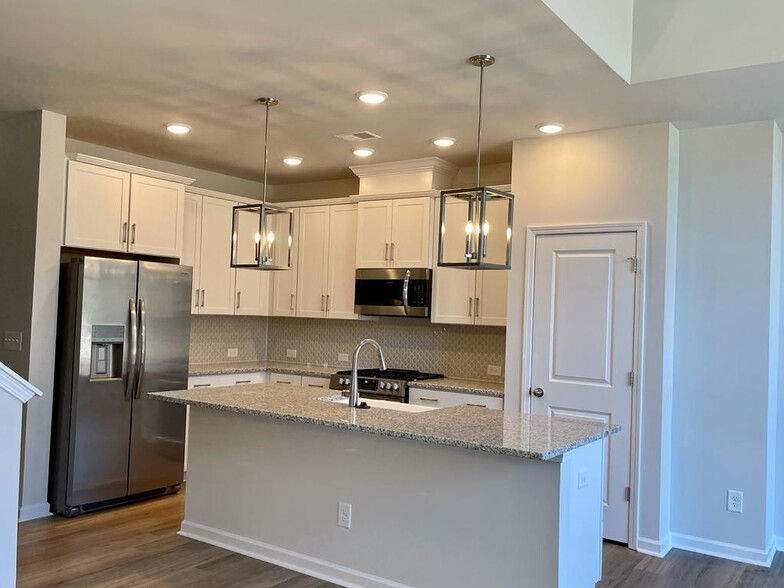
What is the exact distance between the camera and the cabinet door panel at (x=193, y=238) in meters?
5.91

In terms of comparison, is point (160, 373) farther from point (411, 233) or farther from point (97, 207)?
point (411, 233)

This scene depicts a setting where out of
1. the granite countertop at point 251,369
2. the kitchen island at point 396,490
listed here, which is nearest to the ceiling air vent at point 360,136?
the kitchen island at point 396,490

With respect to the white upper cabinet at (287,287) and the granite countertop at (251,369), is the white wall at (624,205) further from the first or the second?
the white upper cabinet at (287,287)

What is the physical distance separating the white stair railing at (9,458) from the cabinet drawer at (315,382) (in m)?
3.29

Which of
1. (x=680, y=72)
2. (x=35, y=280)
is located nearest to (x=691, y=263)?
(x=680, y=72)

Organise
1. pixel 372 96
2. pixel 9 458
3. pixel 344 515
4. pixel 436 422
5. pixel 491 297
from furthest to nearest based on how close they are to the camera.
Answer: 1. pixel 491 297
2. pixel 372 96
3. pixel 344 515
4. pixel 436 422
5. pixel 9 458

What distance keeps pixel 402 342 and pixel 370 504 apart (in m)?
2.77

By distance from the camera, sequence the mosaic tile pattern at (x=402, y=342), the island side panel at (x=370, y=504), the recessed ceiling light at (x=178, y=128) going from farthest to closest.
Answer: the mosaic tile pattern at (x=402, y=342) < the recessed ceiling light at (x=178, y=128) < the island side panel at (x=370, y=504)

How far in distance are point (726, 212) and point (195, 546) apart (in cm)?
378

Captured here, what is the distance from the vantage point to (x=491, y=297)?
17.2ft

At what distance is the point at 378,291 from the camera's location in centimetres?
580

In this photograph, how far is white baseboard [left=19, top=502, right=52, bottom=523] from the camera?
15.0 feet

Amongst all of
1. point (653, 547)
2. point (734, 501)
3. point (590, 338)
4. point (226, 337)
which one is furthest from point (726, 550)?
point (226, 337)

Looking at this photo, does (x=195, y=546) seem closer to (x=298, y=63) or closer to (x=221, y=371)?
(x=221, y=371)
